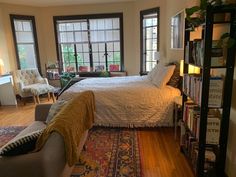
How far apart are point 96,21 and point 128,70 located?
177 cm

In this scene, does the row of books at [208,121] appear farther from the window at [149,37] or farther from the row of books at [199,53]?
the window at [149,37]

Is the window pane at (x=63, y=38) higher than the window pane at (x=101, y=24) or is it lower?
lower

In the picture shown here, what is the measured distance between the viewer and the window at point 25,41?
5293mm

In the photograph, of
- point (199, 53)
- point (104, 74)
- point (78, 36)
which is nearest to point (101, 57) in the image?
point (104, 74)

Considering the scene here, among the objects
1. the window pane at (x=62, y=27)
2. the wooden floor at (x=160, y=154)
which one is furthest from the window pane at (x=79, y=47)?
the wooden floor at (x=160, y=154)

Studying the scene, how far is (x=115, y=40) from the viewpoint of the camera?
5781 mm

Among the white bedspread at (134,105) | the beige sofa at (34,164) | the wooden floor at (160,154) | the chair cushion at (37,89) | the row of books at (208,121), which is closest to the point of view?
the beige sofa at (34,164)

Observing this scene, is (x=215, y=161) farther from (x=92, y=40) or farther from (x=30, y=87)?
(x=92, y=40)

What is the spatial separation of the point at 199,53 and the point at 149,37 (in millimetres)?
3516

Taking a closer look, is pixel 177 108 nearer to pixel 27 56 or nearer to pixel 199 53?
pixel 199 53

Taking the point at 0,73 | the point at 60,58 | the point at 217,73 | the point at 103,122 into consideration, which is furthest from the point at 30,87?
the point at 217,73

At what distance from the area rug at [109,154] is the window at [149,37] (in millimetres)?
2451

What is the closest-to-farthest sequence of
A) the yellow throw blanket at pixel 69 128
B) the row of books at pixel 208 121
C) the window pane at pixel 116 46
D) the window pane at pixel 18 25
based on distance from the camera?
the yellow throw blanket at pixel 69 128 → the row of books at pixel 208 121 → the window pane at pixel 18 25 → the window pane at pixel 116 46

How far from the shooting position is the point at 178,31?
3377 millimetres
